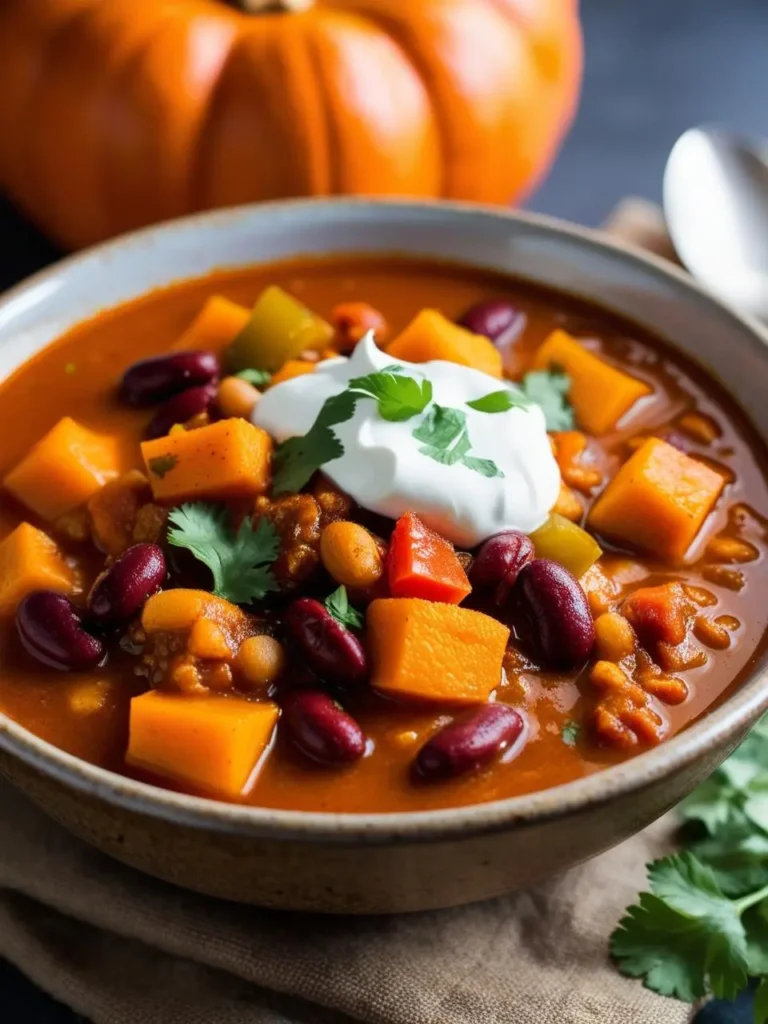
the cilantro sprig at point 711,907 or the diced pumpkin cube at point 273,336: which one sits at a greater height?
the diced pumpkin cube at point 273,336

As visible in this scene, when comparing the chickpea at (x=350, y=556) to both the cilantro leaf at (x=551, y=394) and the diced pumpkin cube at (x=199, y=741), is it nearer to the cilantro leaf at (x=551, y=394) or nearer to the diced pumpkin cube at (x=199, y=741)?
the diced pumpkin cube at (x=199, y=741)

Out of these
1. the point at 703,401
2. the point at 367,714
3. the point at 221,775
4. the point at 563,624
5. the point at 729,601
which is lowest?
the point at 221,775

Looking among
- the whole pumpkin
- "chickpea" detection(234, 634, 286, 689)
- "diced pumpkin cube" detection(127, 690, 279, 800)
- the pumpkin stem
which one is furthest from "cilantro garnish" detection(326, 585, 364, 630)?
the pumpkin stem

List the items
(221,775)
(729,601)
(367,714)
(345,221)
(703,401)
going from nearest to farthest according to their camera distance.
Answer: (221,775), (367,714), (729,601), (703,401), (345,221)

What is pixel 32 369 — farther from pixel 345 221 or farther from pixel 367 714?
pixel 367 714

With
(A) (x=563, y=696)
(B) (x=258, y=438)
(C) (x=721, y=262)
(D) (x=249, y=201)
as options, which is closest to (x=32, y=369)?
(B) (x=258, y=438)

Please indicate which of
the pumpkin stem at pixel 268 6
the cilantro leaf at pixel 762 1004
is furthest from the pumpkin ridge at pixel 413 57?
the cilantro leaf at pixel 762 1004
